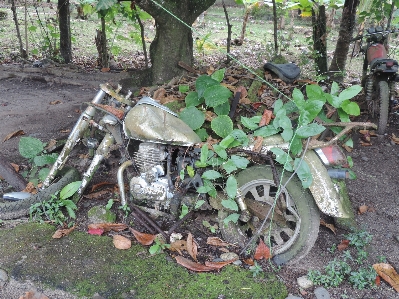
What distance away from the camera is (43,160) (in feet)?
11.6

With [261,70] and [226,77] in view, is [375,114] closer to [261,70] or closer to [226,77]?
[261,70]

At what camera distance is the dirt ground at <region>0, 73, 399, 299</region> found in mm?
2832

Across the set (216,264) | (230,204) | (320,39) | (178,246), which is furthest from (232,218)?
(320,39)

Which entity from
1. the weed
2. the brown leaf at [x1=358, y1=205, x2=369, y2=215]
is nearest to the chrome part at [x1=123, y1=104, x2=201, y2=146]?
the weed

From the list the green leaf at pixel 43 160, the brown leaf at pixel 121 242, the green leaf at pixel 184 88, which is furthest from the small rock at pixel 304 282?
the green leaf at pixel 43 160

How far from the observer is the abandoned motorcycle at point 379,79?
4680 millimetres

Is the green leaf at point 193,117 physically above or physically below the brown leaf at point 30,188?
above

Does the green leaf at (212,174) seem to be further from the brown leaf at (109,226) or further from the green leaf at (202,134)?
the brown leaf at (109,226)

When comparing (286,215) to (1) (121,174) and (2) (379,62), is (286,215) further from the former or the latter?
(2) (379,62)

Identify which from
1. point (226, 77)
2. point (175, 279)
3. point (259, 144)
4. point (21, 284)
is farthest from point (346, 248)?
point (21, 284)

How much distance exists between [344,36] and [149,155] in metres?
4.50

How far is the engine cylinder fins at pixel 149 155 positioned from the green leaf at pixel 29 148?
4.12 feet

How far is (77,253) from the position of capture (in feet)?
9.39

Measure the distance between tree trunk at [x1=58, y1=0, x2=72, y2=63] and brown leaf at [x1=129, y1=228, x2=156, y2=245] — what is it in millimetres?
5884
